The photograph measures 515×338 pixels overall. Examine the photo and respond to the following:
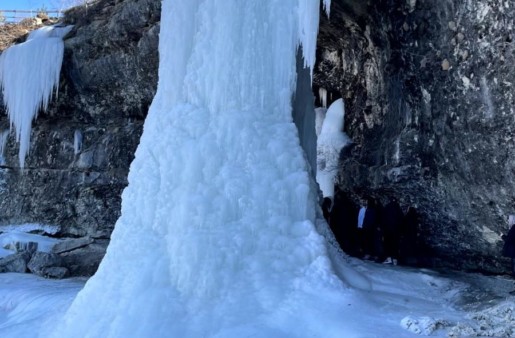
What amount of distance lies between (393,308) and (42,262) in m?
7.00

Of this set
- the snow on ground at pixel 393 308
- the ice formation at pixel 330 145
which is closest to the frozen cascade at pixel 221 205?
the snow on ground at pixel 393 308

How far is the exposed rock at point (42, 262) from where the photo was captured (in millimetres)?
9648

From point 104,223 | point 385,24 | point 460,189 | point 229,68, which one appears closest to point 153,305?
point 229,68

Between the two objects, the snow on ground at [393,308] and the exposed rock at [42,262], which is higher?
the snow on ground at [393,308]

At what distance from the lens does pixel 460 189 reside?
7.51 meters

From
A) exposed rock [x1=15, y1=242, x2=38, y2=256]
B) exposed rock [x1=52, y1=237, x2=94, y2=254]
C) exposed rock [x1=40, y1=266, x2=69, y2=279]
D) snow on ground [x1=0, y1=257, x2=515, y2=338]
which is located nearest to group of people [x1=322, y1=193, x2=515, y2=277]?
snow on ground [x1=0, y1=257, x2=515, y2=338]

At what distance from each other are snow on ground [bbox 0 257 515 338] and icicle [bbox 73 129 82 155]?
5477 mm

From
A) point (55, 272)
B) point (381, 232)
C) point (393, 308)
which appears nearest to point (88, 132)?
point (55, 272)

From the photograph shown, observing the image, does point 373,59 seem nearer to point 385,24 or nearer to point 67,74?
point 385,24

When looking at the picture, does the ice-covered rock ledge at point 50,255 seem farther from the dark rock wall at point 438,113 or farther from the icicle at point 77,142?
the dark rock wall at point 438,113

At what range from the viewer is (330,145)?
10.5 metres

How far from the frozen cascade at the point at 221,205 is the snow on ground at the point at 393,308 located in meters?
0.08

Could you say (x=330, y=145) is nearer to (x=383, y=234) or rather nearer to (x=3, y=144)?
(x=383, y=234)

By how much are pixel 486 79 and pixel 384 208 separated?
281cm
